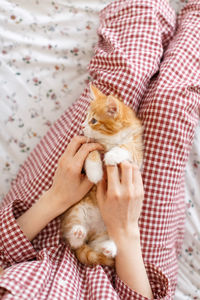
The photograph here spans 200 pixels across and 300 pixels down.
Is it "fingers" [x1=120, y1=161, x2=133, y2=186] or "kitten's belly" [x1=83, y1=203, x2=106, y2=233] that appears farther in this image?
"kitten's belly" [x1=83, y1=203, x2=106, y2=233]

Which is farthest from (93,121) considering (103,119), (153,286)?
(153,286)

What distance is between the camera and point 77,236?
105cm

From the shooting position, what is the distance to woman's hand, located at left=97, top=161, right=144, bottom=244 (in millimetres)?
1032

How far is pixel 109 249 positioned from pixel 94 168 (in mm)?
284

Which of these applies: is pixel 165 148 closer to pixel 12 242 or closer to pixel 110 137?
pixel 110 137

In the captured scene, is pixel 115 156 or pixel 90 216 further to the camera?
pixel 90 216

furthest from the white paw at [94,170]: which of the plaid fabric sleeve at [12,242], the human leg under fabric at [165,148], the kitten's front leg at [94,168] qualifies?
the plaid fabric sleeve at [12,242]

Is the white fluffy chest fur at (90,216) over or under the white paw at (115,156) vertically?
under

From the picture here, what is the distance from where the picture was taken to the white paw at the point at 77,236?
105 centimetres

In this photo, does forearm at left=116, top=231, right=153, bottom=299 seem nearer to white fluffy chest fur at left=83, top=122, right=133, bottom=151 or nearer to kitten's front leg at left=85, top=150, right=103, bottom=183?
kitten's front leg at left=85, top=150, right=103, bottom=183

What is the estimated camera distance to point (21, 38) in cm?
147

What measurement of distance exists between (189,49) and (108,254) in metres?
0.88

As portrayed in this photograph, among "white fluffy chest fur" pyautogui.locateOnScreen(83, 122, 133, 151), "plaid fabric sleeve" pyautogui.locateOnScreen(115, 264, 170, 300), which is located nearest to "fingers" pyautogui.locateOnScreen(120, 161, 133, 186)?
"white fluffy chest fur" pyautogui.locateOnScreen(83, 122, 133, 151)

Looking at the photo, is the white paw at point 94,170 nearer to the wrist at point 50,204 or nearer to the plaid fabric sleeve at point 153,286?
the wrist at point 50,204
